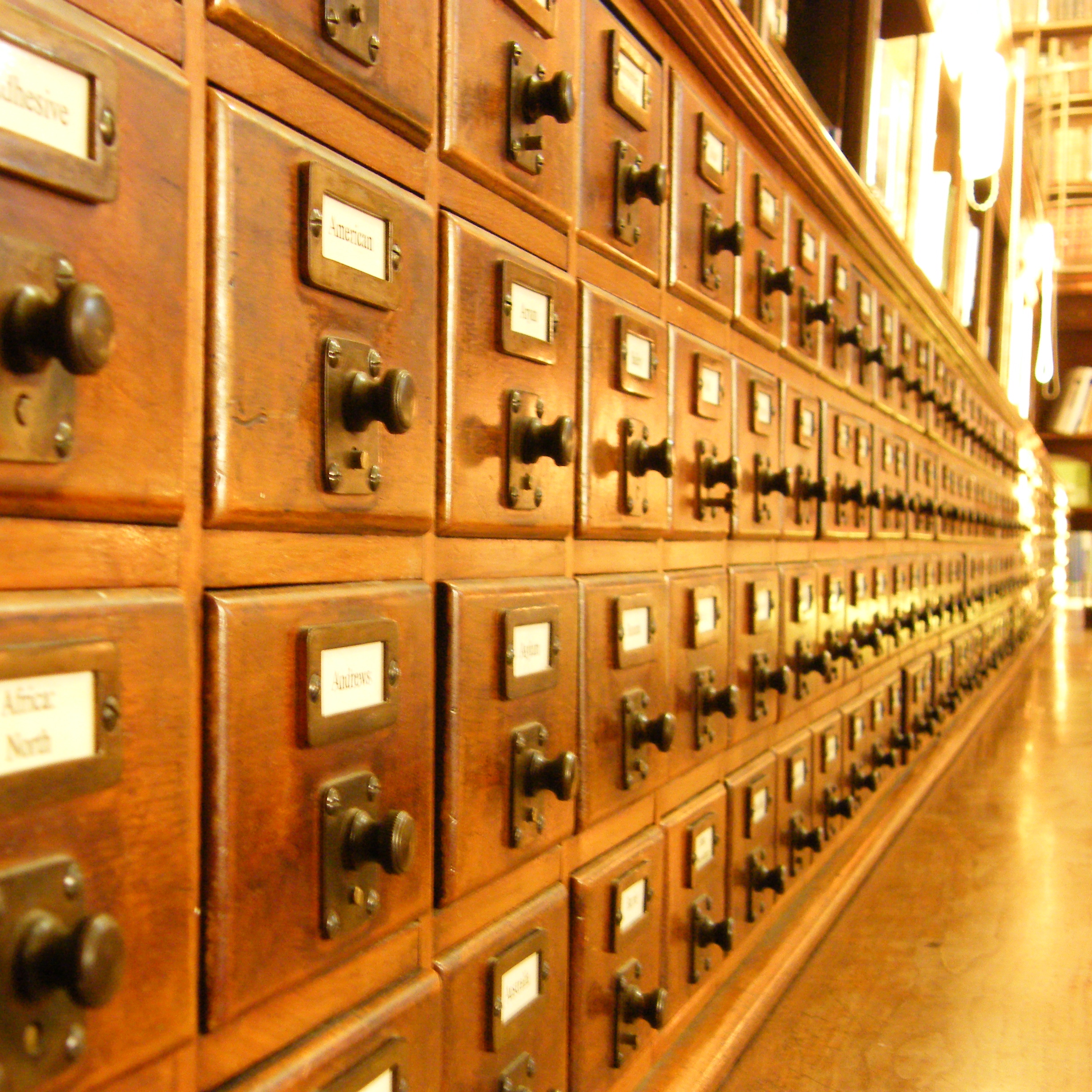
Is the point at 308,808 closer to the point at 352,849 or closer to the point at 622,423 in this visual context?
the point at 352,849

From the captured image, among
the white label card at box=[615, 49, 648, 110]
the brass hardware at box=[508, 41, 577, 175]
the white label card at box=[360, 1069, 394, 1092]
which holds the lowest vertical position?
the white label card at box=[360, 1069, 394, 1092]

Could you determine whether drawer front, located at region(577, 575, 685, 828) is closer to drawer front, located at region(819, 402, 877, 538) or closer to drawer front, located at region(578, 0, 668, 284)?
drawer front, located at region(578, 0, 668, 284)

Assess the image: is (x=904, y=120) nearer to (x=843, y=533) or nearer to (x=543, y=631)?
(x=843, y=533)

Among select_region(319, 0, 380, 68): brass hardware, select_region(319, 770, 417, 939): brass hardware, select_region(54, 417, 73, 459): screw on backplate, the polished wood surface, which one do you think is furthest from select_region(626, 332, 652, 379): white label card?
the polished wood surface

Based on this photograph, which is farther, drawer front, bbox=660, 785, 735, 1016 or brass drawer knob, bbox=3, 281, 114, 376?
drawer front, bbox=660, 785, 735, 1016

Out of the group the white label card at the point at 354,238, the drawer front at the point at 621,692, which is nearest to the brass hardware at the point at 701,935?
the drawer front at the point at 621,692

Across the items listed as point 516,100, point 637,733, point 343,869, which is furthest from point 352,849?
point 516,100

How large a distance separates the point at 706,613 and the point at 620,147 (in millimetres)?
539

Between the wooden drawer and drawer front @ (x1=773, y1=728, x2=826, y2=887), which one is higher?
the wooden drawer

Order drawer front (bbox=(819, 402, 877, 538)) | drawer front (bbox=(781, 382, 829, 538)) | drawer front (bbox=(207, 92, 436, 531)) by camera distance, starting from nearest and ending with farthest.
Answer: drawer front (bbox=(207, 92, 436, 531)) → drawer front (bbox=(781, 382, 829, 538)) → drawer front (bbox=(819, 402, 877, 538))

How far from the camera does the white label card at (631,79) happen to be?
0.96m

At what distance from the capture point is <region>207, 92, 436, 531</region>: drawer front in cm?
53

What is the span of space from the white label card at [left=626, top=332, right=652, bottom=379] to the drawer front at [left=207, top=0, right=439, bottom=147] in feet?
1.16

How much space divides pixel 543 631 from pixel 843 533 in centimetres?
114
